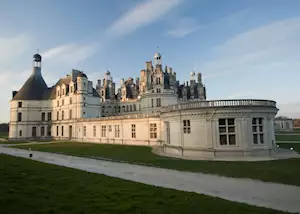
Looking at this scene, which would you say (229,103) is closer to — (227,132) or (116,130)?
(227,132)

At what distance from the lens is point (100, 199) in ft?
27.2

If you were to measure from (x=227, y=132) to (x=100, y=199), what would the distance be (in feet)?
53.1

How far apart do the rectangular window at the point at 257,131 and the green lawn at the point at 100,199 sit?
1528cm

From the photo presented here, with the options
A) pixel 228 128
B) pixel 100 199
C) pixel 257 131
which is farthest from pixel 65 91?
pixel 100 199

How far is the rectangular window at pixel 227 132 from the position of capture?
71.0 ft

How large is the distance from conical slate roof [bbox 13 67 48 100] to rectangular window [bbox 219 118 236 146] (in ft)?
186

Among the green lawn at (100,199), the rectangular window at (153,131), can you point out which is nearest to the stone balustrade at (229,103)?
the rectangular window at (153,131)

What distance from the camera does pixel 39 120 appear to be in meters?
62.8

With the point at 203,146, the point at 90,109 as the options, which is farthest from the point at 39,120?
the point at 203,146

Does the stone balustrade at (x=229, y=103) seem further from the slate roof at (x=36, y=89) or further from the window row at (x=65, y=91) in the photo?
the slate roof at (x=36, y=89)

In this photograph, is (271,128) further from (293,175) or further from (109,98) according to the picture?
(109,98)

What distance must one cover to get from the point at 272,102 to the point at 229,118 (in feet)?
19.8

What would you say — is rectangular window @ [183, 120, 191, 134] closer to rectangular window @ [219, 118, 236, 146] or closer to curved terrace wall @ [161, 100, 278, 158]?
curved terrace wall @ [161, 100, 278, 158]

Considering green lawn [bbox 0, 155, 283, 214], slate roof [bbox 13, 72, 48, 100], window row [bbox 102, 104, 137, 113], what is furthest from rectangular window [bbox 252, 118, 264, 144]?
slate roof [bbox 13, 72, 48, 100]
